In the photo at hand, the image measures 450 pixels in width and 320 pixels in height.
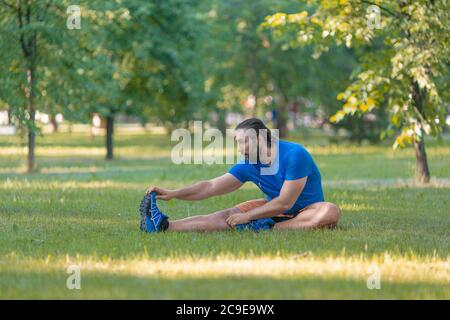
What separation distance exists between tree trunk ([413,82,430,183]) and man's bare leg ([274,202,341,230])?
254 inches

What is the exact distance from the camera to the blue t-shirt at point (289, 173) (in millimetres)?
10008

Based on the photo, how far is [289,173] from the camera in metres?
9.97

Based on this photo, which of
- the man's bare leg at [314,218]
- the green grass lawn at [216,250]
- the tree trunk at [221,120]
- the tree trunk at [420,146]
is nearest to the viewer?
the green grass lawn at [216,250]

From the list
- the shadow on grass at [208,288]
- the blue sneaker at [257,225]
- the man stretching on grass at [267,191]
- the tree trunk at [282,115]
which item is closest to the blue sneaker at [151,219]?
the man stretching on grass at [267,191]

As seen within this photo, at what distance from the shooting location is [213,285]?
7043mm

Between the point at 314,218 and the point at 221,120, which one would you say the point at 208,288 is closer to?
the point at 314,218

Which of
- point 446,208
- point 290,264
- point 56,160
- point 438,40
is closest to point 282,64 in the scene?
point 56,160

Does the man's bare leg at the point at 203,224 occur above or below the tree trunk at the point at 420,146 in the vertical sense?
below

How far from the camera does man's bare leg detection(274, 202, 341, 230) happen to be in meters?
10.3

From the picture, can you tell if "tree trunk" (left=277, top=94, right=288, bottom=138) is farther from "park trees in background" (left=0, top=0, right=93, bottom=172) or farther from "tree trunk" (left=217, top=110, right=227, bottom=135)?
"park trees in background" (left=0, top=0, right=93, bottom=172)

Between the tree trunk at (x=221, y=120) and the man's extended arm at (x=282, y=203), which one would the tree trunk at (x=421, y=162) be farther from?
the tree trunk at (x=221, y=120)

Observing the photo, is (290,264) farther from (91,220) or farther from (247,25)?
(247,25)

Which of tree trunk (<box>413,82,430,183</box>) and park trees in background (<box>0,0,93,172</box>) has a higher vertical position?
park trees in background (<box>0,0,93,172</box>)

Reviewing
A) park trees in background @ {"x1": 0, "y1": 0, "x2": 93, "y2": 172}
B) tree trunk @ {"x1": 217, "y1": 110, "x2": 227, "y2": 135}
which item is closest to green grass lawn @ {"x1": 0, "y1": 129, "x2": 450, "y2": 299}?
park trees in background @ {"x1": 0, "y1": 0, "x2": 93, "y2": 172}
